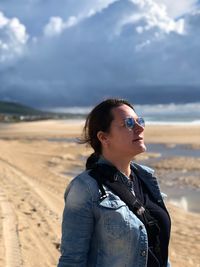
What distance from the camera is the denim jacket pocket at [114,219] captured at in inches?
95.3

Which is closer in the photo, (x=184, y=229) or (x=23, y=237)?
(x=23, y=237)

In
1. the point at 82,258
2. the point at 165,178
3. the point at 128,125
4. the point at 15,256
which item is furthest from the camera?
the point at 165,178

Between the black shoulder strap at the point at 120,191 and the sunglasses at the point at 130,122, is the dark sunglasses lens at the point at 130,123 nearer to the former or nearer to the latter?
the sunglasses at the point at 130,122

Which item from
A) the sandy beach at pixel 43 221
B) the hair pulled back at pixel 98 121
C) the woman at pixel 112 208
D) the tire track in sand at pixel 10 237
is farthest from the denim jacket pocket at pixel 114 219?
the tire track in sand at pixel 10 237

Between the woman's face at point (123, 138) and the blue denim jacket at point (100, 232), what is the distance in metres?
0.28

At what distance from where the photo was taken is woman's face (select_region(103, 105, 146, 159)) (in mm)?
2703

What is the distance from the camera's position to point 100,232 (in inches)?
97.6

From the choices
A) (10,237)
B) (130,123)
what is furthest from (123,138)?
(10,237)

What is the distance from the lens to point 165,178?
18.7 m

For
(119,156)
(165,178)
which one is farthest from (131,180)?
(165,178)

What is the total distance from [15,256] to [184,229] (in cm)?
452

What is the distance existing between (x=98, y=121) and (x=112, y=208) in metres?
0.54

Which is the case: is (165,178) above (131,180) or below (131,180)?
below

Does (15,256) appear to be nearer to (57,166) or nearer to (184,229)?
(184,229)
